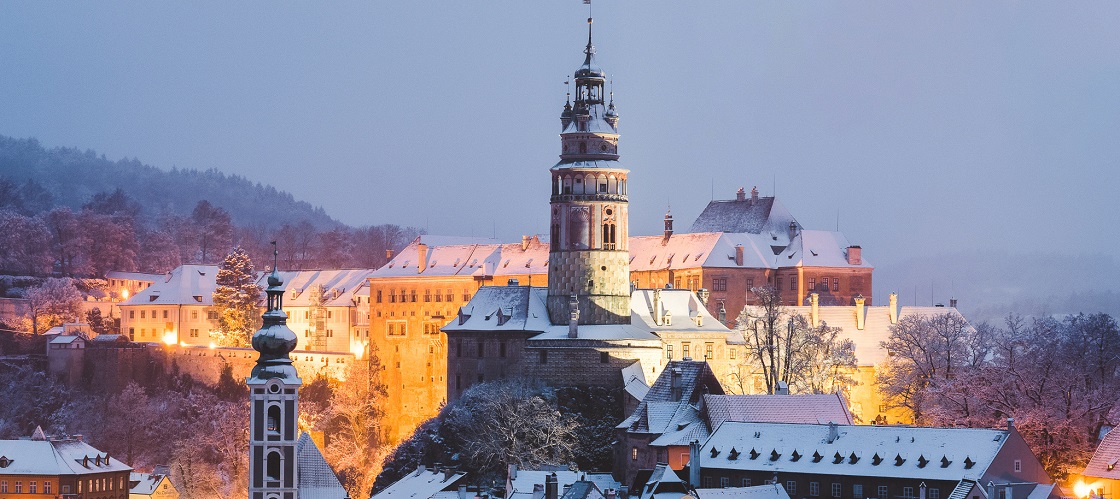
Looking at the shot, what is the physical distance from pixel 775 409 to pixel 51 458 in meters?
37.3

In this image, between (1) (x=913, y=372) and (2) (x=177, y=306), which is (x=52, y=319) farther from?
(1) (x=913, y=372)

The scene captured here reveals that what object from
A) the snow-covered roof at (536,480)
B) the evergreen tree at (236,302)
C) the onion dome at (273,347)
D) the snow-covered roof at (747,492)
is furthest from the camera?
the evergreen tree at (236,302)

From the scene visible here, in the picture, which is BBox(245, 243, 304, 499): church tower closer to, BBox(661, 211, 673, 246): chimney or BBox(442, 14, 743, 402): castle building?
BBox(442, 14, 743, 402): castle building

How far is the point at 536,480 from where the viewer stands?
245 ft

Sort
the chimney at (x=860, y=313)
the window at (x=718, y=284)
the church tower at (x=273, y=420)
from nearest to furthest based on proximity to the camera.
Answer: the church tower at (x=273, y=420) < the chimney at (x=860, y=313) < the window at (x=718, y=284)

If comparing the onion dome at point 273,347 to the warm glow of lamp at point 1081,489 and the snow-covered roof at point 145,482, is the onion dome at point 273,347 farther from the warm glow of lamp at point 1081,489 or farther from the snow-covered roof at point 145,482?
the snow-covered roof at point 145,482

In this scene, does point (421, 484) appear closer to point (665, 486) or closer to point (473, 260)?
point (665, 486)

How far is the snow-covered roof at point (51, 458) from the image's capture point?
97125 millimetres

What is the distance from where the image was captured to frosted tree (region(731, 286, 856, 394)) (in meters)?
93.0

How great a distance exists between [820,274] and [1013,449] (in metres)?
46.1

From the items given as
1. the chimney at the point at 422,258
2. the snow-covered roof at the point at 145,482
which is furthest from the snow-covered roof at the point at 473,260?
the snow-covered roof at the point at 145,482

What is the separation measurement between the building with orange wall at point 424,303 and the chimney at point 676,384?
32.0 metres

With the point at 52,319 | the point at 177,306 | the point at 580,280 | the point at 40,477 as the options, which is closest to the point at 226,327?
the point at 177,306

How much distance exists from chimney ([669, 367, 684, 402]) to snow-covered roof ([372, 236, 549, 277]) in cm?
3861
